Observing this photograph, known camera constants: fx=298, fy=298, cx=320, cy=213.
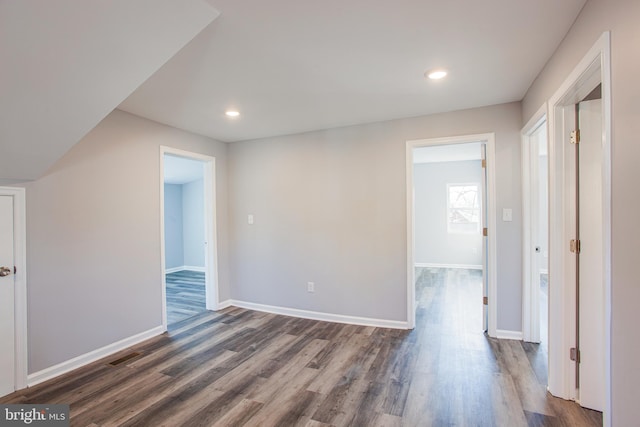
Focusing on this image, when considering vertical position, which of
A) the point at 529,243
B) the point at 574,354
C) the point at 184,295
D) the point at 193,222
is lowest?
the point at 184,295

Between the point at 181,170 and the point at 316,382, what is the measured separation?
525 centimetres

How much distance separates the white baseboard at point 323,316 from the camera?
11.4 ft

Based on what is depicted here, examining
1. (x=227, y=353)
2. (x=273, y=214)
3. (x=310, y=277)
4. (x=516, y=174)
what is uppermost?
(x=516, y=174)

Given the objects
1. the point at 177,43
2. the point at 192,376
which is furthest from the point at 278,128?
the point at 192,376

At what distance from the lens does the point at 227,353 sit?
9.50 ft

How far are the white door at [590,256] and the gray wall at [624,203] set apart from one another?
0.77m

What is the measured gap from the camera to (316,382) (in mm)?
2371

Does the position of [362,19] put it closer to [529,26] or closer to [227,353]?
[529,26]

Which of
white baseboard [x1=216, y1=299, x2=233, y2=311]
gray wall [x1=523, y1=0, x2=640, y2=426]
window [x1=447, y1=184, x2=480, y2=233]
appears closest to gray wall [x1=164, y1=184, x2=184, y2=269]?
white baseboard [x1=216, y1=299, x2=233, y2=311]

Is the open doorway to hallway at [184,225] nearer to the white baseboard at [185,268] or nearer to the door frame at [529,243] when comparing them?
the white baseboard at [185,268]

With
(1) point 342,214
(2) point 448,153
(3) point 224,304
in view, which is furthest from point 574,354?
(2) point 448,153

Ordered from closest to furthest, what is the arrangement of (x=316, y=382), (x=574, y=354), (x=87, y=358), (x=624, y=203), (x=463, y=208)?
(x=624, y=203)
(x=574, y=354)
(x=316, y=382)
(x=87, y=358)
(x=463, y=208)

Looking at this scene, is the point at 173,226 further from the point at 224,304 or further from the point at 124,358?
the point at 124,358

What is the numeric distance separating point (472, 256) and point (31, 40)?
298 inches
